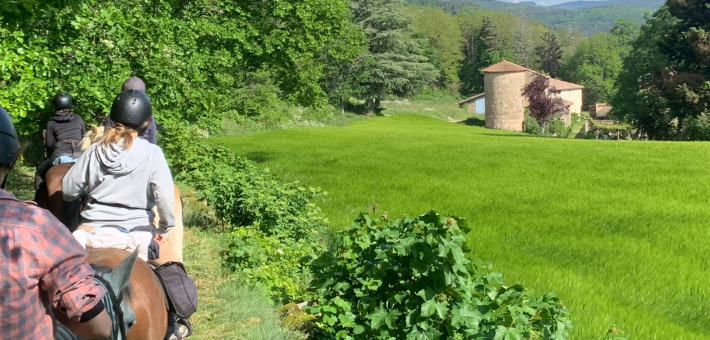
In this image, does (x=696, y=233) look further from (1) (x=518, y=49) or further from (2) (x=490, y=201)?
(1) (x=518, y=49)

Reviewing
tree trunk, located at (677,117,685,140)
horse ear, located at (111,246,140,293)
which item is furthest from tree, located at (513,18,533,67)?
horse ear, located at (111,246,140,293)

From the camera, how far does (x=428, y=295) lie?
4.26 m

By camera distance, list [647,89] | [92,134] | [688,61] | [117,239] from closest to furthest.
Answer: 1. [117,239]
2. [92,134]
3. [688,61]
4. [647,89]

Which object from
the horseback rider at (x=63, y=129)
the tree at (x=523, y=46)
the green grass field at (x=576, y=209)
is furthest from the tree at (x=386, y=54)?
the horseback rider at (x=63, y=129)

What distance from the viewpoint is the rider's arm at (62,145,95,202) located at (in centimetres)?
385

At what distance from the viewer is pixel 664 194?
14125 mm

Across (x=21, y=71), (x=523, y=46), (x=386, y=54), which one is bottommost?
(x=21, y=71)

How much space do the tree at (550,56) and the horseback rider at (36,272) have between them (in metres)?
132

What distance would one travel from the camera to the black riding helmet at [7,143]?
209 centimetres

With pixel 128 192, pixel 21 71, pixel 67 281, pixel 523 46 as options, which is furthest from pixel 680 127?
pixel 523 46

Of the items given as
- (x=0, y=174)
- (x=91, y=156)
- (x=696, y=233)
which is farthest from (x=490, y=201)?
(x=0, y=174)

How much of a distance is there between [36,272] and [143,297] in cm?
142

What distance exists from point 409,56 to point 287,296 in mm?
68299

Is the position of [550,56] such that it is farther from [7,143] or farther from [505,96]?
[7,143]
